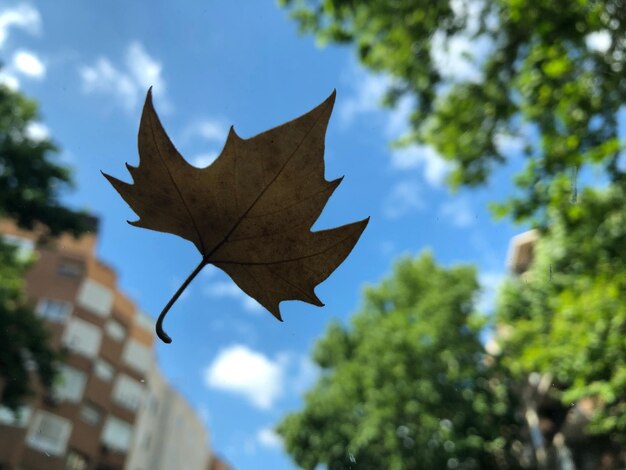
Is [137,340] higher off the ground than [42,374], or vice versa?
[137,340]

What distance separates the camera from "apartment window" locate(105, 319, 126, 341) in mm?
32844

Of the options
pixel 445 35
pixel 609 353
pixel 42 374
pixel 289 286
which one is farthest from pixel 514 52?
pixel 42 374

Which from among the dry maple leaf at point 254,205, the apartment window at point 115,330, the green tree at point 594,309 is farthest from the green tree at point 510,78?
the apartment window at point 115,330

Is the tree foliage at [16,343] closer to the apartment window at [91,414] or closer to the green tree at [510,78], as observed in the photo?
the green tree at [510,78]

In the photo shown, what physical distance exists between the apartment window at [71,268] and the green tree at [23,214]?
668 inches

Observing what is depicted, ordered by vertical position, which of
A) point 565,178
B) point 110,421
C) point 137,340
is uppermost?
point 137,340

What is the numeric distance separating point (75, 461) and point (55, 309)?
7970 millimetres

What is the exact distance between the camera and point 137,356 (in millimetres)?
34906

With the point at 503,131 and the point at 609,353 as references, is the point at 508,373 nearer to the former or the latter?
the point at 609,353

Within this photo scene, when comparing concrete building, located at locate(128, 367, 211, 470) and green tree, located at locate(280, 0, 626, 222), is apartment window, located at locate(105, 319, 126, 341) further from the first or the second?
green tree, located at locate(280, 0, 626, 222)

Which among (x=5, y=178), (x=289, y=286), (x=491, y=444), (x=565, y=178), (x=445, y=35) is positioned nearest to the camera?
(x=289, y=286)

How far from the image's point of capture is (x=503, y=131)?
8.50m

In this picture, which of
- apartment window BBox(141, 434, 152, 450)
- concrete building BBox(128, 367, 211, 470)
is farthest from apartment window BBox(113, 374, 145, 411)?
apartment window BBox(141, 434, 152, 450)

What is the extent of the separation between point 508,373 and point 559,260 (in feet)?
21.8
